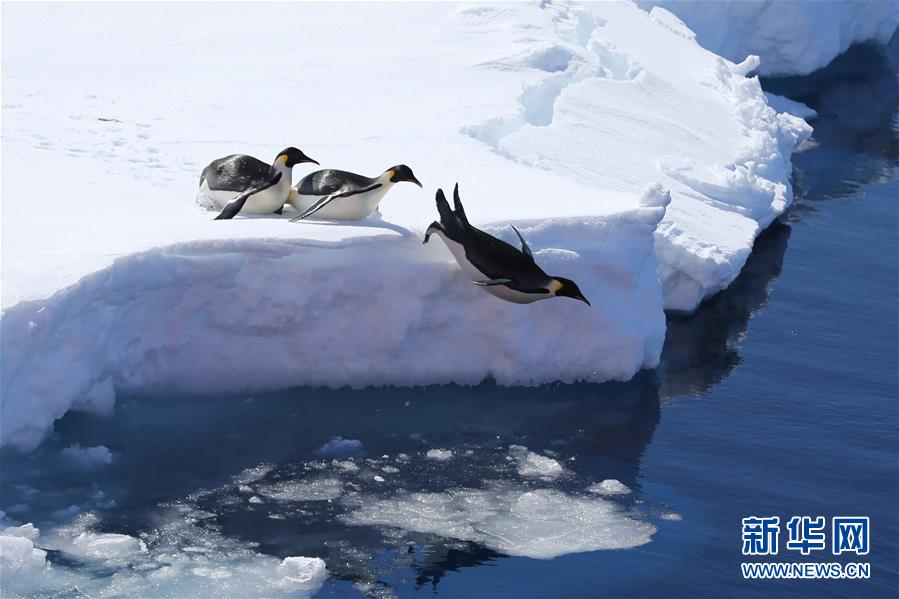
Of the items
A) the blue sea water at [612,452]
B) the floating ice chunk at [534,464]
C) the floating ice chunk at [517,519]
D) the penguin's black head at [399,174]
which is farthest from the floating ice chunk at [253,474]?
the penguin's black head at [399,174]

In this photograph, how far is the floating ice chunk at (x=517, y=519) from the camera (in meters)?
7.39

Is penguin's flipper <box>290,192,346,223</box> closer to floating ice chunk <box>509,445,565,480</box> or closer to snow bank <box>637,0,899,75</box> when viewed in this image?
floating ice chunk <box>509,445,565,480</box>

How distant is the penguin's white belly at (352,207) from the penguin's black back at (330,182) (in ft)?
0.28

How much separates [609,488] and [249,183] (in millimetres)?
3446

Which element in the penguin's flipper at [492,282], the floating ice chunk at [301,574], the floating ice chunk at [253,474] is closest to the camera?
the floating ice chunk at [301,574]

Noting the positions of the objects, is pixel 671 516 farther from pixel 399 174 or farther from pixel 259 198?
pixel 259 198

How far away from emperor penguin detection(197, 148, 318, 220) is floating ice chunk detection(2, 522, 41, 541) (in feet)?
9.77

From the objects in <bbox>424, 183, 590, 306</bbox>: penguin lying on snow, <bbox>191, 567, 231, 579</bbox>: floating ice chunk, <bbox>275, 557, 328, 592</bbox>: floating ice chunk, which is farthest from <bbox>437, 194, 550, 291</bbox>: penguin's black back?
<bbox>191, 567, 231, 579</bbox>: floating ice chunk

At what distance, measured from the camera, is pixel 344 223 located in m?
9.14

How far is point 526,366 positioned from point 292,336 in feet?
5.58

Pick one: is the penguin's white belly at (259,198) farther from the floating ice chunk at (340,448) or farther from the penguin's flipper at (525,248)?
the floating ice chunk at (340,448)

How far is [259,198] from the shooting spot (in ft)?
30.6

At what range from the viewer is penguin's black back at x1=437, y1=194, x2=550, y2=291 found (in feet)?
28.9

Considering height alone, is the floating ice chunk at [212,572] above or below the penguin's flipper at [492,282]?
below
